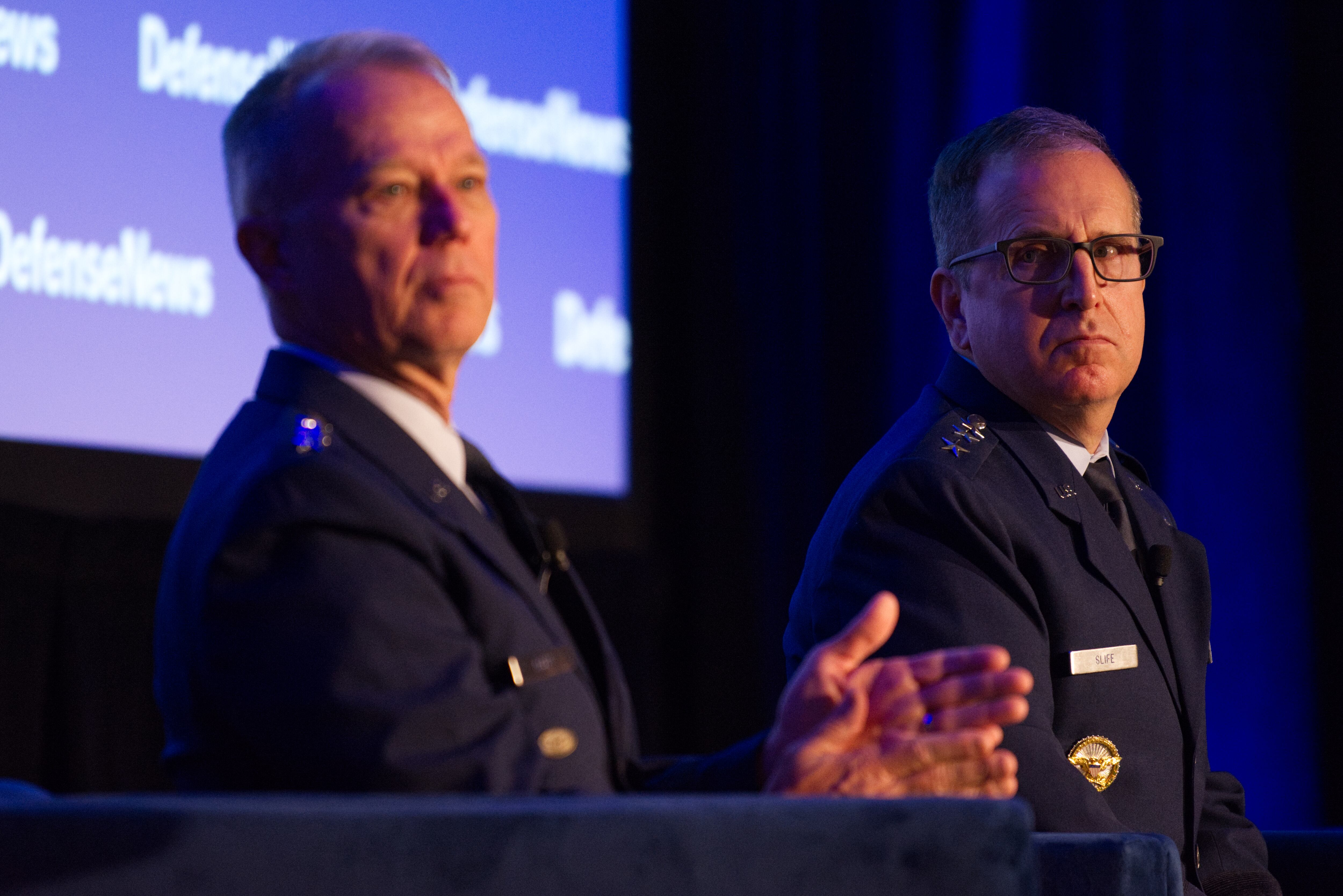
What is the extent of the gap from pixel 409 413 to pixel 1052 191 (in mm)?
1077

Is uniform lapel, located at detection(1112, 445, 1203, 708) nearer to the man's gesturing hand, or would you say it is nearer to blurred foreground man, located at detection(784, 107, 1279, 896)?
blurred foreground man, located at detection(784, 107, 1279, 896)

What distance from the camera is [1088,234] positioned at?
7.14ft

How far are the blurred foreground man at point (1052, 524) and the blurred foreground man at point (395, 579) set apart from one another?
1.75 feet

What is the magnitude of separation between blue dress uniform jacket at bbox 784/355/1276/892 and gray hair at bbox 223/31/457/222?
2.64ft

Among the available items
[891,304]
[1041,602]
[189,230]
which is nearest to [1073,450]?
[1041,602]

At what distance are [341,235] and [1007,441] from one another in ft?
3.31

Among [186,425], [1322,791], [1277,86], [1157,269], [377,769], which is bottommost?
[1322,791]

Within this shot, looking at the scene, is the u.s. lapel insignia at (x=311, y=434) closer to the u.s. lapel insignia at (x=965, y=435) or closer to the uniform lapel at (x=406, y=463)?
the uniform lapel at (x=406, y=463)

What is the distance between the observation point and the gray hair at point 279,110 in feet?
4.98

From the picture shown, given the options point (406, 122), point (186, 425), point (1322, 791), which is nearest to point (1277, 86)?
point (1322, 791)

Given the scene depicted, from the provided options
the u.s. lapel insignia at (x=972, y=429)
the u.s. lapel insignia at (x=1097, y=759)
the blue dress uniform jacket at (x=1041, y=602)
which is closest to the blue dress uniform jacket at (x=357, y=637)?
the blue dress uniform jacket at (x=1041, y=602)

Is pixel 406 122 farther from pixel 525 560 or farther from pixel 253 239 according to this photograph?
pixel 525 560

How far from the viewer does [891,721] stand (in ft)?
4.35

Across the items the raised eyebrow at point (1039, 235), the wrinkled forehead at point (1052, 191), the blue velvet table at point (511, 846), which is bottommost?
the blue velvet table at point (511, 846)
